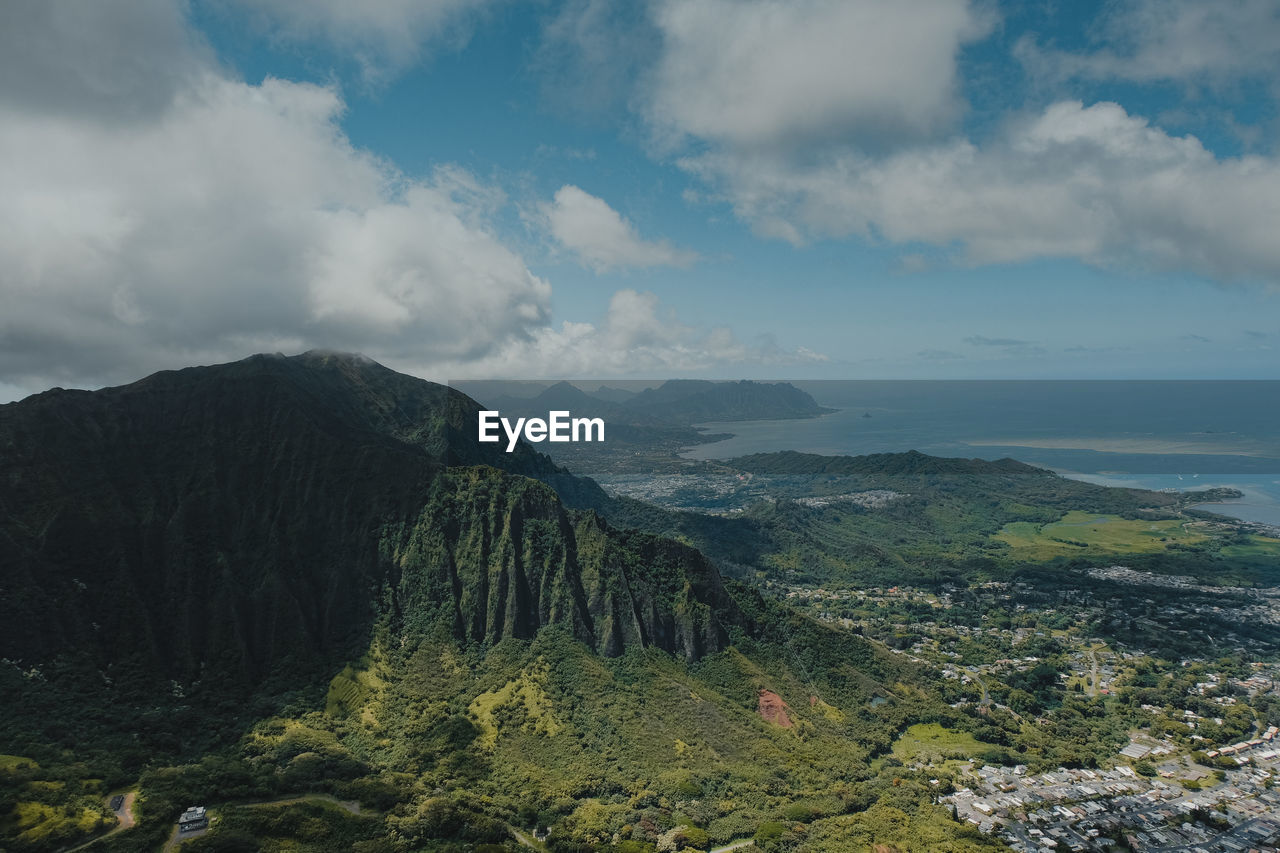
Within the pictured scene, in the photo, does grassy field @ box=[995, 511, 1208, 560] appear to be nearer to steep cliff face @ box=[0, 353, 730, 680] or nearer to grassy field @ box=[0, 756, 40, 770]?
steep cliff face @ box=[0, 353, 730, 680]

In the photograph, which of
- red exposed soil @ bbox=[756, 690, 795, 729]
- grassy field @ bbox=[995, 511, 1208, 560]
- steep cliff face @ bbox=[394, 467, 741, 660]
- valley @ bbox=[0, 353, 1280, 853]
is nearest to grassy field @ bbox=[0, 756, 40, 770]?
valley @ bbox=[0, 353, 1280, 853]

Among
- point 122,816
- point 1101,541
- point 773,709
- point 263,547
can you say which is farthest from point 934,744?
point 1101,541

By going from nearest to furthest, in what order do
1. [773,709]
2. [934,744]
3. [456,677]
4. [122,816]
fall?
1. [122,816]
2. [456,677]
3. [934,744]
4. [773,709]

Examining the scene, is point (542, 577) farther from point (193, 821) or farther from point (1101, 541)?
point (1101, 541)

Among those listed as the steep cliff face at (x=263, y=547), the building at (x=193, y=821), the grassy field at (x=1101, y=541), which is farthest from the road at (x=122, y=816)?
the grassy field at (x=1101, y=541)

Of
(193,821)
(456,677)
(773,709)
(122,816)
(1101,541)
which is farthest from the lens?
(1101,541)

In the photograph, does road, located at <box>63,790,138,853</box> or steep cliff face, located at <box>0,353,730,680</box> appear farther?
steep cliff face, located at <box>0,353,730,680</box>

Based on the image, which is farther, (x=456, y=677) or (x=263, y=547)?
(x=263, y=547)
